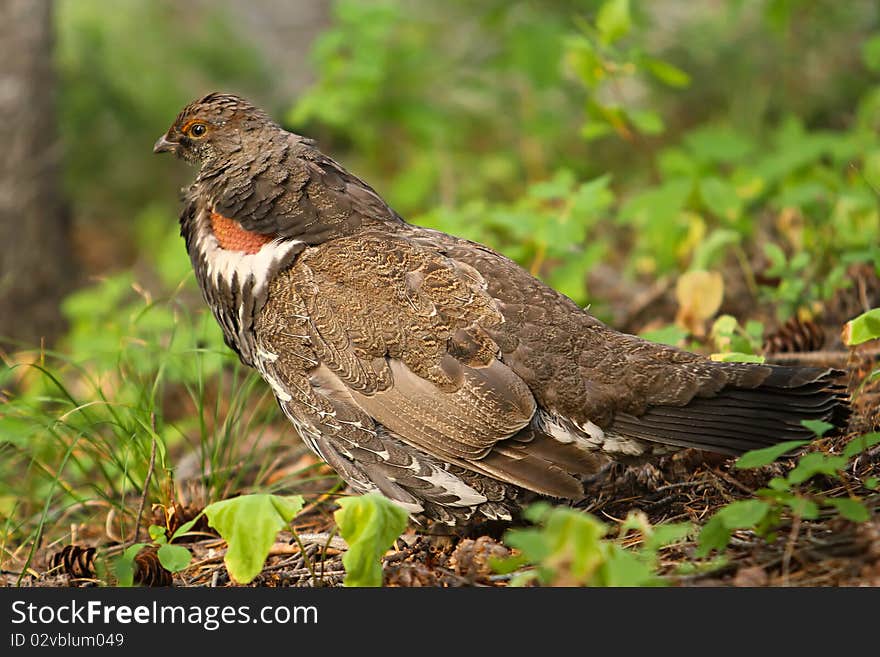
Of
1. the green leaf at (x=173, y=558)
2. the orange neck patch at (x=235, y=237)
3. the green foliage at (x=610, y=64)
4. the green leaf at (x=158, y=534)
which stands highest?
the green foliage at (x=610, y=64)

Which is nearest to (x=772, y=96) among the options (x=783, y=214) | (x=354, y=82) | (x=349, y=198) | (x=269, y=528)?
(x=783, y=214)

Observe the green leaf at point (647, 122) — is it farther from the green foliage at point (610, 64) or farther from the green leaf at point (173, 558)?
the green leaf at point (173, 558)

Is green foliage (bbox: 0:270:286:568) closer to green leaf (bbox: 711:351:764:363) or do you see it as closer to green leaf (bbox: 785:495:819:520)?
green leaf (bbox: 711:351:764:363)

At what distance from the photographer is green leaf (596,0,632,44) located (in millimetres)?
5570

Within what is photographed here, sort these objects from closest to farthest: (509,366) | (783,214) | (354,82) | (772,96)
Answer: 1. (509,366)
2. (783,214)
3. (354,82)
4. (772,96)

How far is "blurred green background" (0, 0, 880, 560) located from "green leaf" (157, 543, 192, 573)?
0.70m

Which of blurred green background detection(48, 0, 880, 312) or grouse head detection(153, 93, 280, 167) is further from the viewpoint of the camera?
blurred green background detection(48, 0, 880, 312)

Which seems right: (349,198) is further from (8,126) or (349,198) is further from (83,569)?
(8,126)

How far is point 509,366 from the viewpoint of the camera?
3.65 meters

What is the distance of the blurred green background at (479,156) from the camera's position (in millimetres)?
5266

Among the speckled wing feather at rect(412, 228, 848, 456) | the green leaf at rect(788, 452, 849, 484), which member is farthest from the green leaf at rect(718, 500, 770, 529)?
the speckled wing feather at rect(412, 228, 848, 456)

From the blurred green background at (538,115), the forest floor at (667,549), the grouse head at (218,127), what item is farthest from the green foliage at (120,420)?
the blurred green background at (538,115)

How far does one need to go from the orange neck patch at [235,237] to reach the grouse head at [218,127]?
37 centimetres

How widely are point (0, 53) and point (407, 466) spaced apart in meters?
6.03
